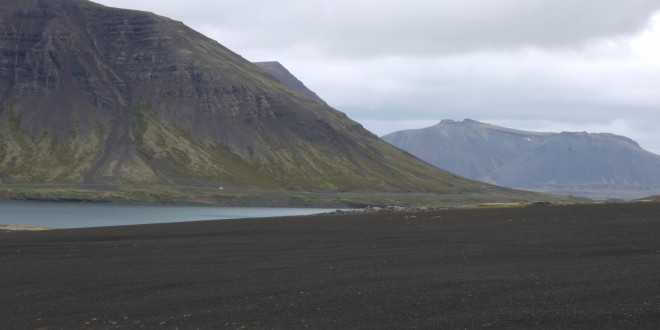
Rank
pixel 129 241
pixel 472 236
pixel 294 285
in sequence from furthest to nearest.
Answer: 1. pixel 129 241
2. pixel 472 236
3. pixel 294 285

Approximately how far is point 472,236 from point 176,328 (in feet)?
106

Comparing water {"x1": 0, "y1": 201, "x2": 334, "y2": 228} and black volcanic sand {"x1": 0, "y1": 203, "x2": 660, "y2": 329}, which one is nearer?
black volcanic sand {"x1": 0, "y1": 203, "x2": 660, "y2": 329}

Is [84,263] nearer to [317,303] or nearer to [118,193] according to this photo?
[317,303]

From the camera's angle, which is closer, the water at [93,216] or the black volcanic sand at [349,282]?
the black volcanic sand at [349,282]

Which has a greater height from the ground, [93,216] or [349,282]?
[349,282]

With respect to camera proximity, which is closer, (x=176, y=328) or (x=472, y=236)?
(x=176, y=328)

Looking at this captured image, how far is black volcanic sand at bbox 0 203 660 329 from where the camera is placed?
81.4 ft

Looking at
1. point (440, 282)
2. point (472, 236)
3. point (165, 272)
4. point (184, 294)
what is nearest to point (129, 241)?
point (165, 272)

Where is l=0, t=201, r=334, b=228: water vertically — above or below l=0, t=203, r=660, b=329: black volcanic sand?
below

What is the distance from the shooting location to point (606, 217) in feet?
223

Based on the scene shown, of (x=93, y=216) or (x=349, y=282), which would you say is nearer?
(x=349, y=282)

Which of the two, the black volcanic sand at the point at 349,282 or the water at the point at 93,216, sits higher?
the black volcanic sand at the point at 349,282

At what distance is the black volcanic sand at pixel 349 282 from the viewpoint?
24.8 meters

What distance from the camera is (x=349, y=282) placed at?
105 ft
